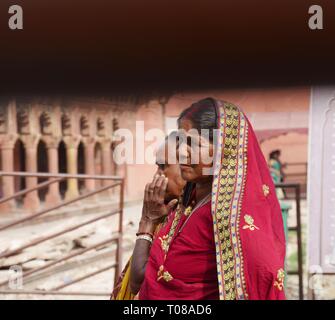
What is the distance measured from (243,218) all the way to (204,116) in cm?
33

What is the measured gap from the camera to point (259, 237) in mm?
1168

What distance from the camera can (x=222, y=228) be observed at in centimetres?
121

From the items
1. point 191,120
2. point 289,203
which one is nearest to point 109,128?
point 191,120

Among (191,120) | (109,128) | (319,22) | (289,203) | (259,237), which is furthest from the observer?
(289,203)

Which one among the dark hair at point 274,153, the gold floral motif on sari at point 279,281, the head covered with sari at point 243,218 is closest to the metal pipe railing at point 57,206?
the dark hair at point 274,153

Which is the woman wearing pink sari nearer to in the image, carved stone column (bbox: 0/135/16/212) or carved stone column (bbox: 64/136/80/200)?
carved stone column (bbox: 64/136/80/200)

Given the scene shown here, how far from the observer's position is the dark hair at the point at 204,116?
4.16 ft

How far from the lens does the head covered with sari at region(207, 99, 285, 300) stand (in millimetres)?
1159

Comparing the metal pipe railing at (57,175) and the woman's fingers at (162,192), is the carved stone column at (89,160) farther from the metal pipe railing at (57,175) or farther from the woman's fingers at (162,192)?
the woman's fingers at (162,192)

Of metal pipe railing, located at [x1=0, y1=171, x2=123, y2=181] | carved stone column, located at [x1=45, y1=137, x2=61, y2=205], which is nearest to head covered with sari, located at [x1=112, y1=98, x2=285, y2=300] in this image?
metal pipe railing, located at [x1=0, y1=171, x2=123, y2=181]

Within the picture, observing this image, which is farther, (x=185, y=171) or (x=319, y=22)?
(x=319, y=22)

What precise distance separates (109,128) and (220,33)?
0.80 m

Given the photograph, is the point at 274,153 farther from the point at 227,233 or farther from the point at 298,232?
the point at 227,233

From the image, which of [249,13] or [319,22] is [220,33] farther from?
[319,22]
